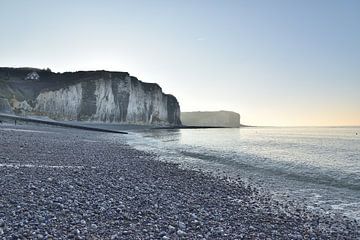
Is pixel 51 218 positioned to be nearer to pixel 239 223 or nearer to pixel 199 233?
pixel 199 233

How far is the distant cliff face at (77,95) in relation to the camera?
304ft

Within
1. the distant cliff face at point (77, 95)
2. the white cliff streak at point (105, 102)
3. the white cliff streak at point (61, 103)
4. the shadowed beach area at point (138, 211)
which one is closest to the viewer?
the shadowed beach area at point (138, 211)

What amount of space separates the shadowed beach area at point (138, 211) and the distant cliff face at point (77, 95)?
272 ft

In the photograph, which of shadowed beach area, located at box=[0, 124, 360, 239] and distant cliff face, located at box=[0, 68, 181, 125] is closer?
shadowed beach area, located at box=[0, 124, 360, 239]

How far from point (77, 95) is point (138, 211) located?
10029 cm

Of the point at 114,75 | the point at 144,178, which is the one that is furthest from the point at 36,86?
the point at 144,178

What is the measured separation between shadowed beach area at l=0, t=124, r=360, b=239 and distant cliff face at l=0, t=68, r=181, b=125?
82831mm

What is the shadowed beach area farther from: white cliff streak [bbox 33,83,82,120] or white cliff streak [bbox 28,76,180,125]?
white cliff streak [bbox 28,76,180,125]

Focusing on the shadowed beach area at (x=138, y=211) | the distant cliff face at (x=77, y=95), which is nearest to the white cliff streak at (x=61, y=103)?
the distant cliff face at (x=77, y=95)

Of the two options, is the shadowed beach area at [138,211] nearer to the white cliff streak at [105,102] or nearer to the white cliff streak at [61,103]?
the white cliff streak at [61,103]

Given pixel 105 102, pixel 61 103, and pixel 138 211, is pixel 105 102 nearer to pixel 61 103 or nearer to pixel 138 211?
pixel 61 103

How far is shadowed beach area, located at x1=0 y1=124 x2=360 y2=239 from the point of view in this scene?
254 inches

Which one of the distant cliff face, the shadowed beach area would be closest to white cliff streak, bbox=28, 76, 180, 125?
the distant cliff face

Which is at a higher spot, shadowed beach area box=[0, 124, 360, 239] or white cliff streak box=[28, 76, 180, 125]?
white cliff streak box=[28, 76, 180, 125]
